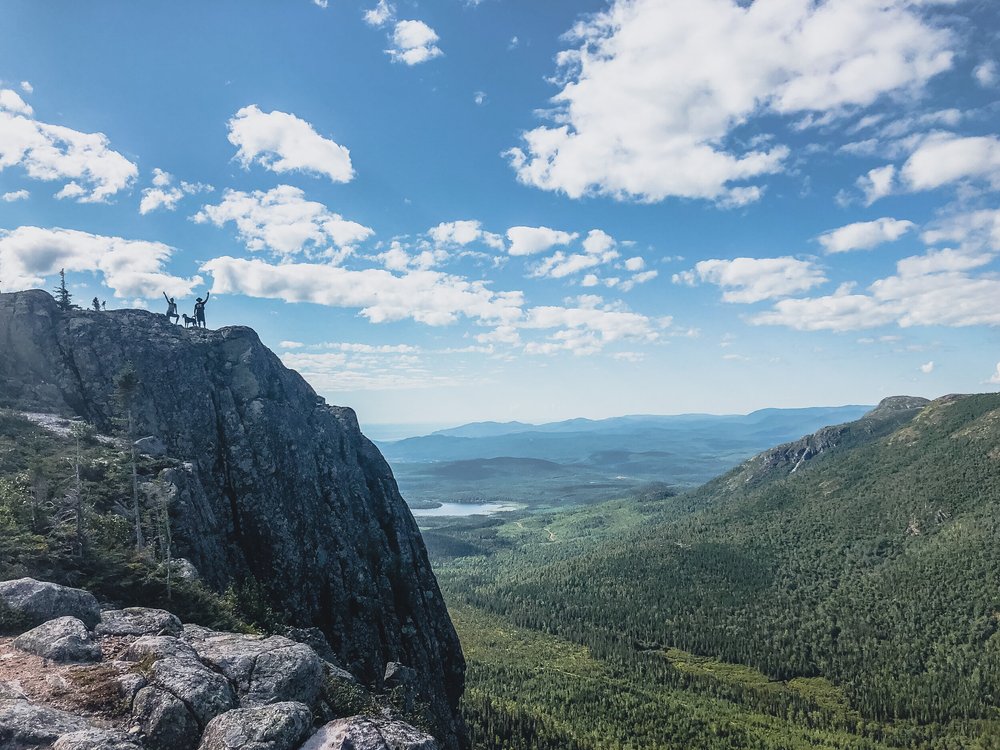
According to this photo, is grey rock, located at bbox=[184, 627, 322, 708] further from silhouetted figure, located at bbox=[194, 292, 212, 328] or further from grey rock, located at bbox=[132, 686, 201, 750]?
silhouetted figure, located at bbox=[194, 292, 212, 328]

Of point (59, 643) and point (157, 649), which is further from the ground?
point (59, 643)

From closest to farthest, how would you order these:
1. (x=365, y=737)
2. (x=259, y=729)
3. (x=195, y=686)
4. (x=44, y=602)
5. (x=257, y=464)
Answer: (x=259, y=729) → (x=365, y=737) → (x=195, y=686) → (x=44, y=602) → (x=257, y=464)

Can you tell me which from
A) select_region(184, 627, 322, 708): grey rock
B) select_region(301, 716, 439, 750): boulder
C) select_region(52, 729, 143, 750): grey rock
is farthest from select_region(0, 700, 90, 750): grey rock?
select_region(301, 716, 439, 750): boulder

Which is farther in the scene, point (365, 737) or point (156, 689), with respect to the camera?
point (156, 689)

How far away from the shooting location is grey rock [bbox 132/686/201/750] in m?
20.9

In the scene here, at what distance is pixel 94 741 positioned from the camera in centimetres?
1875

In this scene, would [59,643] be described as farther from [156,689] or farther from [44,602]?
[156,689]

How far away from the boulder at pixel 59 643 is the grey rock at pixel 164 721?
559cm

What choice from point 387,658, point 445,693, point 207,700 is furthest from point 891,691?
point 207,700

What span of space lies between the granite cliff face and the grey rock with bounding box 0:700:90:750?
108 feet

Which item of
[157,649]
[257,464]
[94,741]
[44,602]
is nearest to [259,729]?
[94,741]

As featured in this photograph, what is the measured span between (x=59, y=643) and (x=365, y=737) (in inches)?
618

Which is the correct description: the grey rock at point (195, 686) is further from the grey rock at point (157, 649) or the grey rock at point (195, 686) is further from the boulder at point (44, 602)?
the boulder at point (44, 602)

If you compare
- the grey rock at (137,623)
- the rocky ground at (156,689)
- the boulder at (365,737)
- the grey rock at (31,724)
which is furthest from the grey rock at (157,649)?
the boulder at (365,737)
